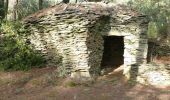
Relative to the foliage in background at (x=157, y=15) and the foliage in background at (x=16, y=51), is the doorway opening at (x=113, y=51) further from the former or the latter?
the foliage in background at (x=16, y=51)

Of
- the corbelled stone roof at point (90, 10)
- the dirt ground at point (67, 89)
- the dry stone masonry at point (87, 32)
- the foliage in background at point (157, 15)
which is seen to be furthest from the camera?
the foliage in background at point (157, 15)

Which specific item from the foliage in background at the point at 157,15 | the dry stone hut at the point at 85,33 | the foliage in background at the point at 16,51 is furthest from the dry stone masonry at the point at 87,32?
the foliage in background at the point at 157,15

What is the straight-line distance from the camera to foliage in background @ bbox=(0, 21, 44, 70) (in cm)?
1510

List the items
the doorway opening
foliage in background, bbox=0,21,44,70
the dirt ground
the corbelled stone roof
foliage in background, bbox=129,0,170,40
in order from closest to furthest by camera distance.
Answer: the dirt ground, the corbelled stone roof, foliage in background, bbox=0,21,44,70, the doorway opening, foliage in background, bbox=129,0,170,40

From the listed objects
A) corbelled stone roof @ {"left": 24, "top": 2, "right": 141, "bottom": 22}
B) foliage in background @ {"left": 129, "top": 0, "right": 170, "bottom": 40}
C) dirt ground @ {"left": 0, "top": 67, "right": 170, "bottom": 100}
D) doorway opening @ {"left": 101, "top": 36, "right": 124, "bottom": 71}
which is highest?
corbelled stone roof @ {"left": 24, "top": 2, "right": 141, "bottom": 22}

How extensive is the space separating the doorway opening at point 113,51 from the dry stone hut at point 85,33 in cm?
184

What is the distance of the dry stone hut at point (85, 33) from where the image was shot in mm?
13797

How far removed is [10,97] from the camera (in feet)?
→ 40.3

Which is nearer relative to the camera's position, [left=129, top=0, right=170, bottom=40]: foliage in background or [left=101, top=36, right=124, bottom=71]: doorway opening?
[left=101, top=36, right=124, bottom=71]: doorway opening

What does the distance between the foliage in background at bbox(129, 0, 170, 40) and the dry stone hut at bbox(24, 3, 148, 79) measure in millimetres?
4417

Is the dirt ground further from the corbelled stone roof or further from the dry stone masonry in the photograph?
the corbelled stone roof

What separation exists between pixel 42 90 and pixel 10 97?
1.18 m

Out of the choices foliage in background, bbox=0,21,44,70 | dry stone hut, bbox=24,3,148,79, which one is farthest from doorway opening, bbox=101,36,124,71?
foliage in background, bbox=0,21,44,70

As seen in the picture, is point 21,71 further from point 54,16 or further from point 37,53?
point 54,16
